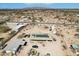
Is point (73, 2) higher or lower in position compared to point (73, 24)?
higher

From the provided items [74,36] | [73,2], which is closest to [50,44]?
[74,36]

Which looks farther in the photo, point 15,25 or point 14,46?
point 15,25

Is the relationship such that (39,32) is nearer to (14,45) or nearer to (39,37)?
(39,37)

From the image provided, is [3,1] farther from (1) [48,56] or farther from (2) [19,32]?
(1) [48,56]

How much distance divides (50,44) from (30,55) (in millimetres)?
248

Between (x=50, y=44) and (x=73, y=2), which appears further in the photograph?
(x=73, y=2)

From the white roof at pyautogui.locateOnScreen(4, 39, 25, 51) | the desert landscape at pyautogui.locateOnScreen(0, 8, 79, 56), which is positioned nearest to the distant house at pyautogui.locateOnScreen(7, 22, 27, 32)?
the desert landscape at pyautogui.locateOnScreen(0, 8, 79, 56)

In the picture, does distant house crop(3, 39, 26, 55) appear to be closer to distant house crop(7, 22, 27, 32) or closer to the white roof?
the white roof

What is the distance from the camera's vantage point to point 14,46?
198cm

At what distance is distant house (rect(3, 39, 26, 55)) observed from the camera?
1950 millimetres

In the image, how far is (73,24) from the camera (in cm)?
210

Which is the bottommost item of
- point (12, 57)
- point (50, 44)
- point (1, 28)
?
point (12, 57)

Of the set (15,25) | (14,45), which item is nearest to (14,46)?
(14,45)

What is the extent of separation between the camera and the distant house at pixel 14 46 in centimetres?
195
